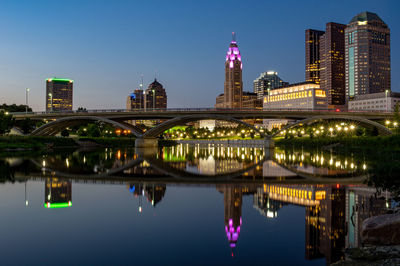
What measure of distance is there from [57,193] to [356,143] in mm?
52116

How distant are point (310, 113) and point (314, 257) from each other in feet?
220

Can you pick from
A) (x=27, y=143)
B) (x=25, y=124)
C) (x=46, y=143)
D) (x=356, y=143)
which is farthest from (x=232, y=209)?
(x=25, y=124)

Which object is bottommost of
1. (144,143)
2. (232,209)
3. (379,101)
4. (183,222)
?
(183,222)

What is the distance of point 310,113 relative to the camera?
234 ft

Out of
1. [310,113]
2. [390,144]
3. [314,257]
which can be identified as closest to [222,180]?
[314,257]

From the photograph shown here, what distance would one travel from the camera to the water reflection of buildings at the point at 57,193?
13.0 metres

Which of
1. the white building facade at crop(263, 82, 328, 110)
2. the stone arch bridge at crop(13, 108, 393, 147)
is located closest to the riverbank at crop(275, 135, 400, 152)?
the stone arch bridge at crop(13, 108, 393, 147)

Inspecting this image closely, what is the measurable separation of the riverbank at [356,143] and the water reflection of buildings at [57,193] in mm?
36813

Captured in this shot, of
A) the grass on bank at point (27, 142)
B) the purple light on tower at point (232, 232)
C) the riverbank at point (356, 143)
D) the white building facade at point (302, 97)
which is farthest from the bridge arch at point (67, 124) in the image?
the white building facade at point (302, 97)

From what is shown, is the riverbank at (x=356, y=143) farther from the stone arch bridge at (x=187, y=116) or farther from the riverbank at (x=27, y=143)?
the riverbank at (x=27, y=143)

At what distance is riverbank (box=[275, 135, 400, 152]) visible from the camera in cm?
4672

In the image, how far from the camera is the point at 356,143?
57000 millimetres

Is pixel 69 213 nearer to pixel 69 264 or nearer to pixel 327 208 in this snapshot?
pixel 69 264

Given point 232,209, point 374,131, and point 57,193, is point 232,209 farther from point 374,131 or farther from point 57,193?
point 374,131
